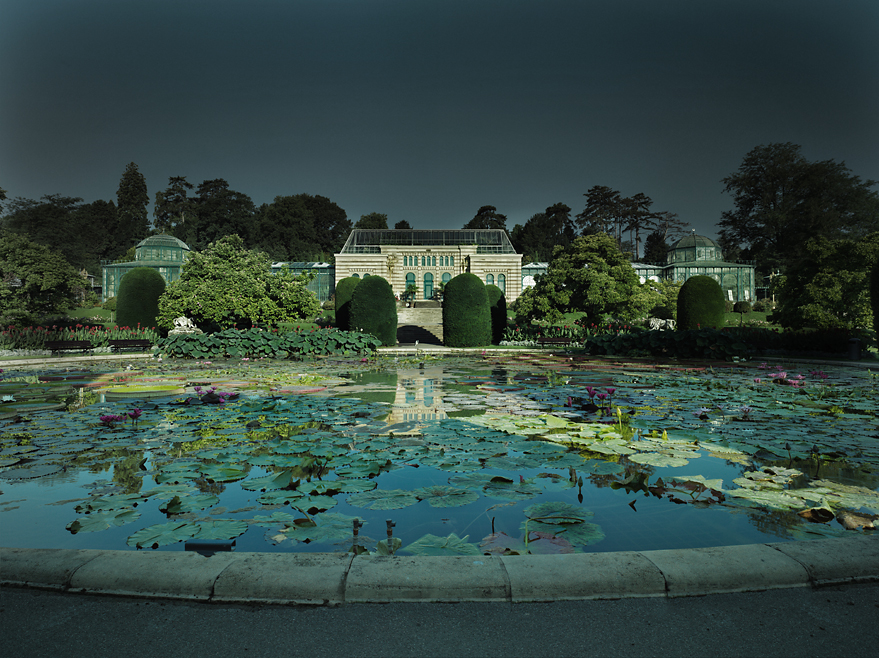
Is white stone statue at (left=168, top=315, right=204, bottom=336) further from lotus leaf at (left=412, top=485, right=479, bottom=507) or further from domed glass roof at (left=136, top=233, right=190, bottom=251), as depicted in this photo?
domed glass roof at (left=136, top=233, right=190, bottom=251)

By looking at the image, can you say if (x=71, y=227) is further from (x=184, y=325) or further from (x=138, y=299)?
(x=184, y=325)

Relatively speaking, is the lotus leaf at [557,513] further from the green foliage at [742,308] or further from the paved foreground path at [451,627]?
the green foliage at [742,308]

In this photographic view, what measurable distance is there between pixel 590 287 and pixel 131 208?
7102 cm

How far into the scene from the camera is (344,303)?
26.4 metres

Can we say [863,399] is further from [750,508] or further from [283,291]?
[283,291]

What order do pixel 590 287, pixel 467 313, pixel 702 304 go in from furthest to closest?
1. pixel 590 287
2. pixel 702 304
3. pixel 467 313

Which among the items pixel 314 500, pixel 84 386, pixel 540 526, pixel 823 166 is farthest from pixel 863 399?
pixel 823 166

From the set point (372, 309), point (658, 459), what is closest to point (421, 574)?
point (658, 459)

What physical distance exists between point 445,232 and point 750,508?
2012 inches

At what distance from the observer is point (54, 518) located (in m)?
3.34

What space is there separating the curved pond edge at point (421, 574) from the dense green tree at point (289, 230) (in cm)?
6595

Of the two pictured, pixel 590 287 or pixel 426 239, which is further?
pixel 426 239

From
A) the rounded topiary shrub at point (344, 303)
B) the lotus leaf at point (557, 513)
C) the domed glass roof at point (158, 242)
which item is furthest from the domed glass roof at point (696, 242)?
the lotus leaf at point (557, 513)

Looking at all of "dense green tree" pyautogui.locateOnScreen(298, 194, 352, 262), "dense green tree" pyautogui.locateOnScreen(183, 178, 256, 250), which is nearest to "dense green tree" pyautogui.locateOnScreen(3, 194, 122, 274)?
"dense green tree" pyautogui.locateOnScreen(183, 178, 256, 250)
